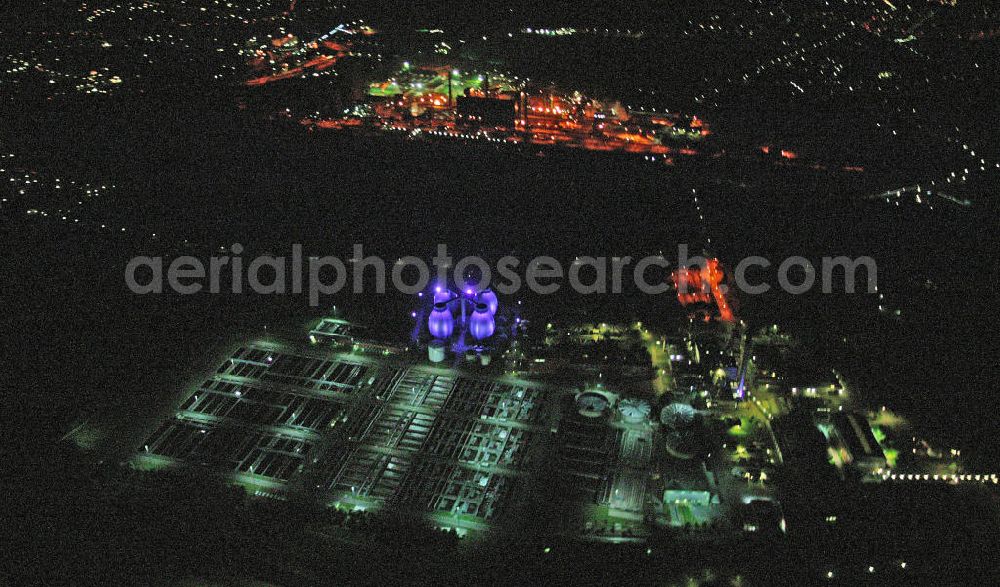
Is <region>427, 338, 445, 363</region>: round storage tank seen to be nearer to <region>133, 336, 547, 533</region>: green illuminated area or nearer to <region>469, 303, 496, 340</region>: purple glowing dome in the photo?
<region>133, 336, 547, 533</region>: green illuminated area

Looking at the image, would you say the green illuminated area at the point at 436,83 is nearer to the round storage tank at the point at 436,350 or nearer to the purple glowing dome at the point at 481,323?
the purple glowing dome at the point at 481,323

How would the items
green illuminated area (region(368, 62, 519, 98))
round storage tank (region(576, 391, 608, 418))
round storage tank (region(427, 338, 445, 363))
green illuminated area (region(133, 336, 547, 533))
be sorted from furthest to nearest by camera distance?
1. green illuminated area (region(368, 62, 519, 98))
2. round storage tank (region(427, 338, 445, 363))
3. round storage tank (region(576, 391, 608, 418))
4. green illuminated area (region(133, 336, 547, 533))

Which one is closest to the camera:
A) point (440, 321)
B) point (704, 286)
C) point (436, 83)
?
point (440, 321)

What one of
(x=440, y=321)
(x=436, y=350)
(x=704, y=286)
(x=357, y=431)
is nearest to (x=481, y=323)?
(x=440, y=321)

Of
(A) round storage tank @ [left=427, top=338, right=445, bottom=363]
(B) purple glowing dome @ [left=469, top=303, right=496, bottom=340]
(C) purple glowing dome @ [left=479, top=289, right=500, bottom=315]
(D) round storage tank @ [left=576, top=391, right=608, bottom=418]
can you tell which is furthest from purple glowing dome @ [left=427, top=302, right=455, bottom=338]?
(D) round storage tank @ [left=576, top=391, right=608, bottom=418]

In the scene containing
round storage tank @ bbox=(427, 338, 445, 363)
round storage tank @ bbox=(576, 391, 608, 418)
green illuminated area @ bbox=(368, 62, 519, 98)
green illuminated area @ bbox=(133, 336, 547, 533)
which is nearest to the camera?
green illuminated area @ bbox=(133, 336, 547, 533)

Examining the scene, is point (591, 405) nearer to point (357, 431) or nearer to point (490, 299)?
point (490, 299)

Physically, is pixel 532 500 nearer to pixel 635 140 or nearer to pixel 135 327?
pixel 135 327

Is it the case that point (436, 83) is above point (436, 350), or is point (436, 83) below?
above
